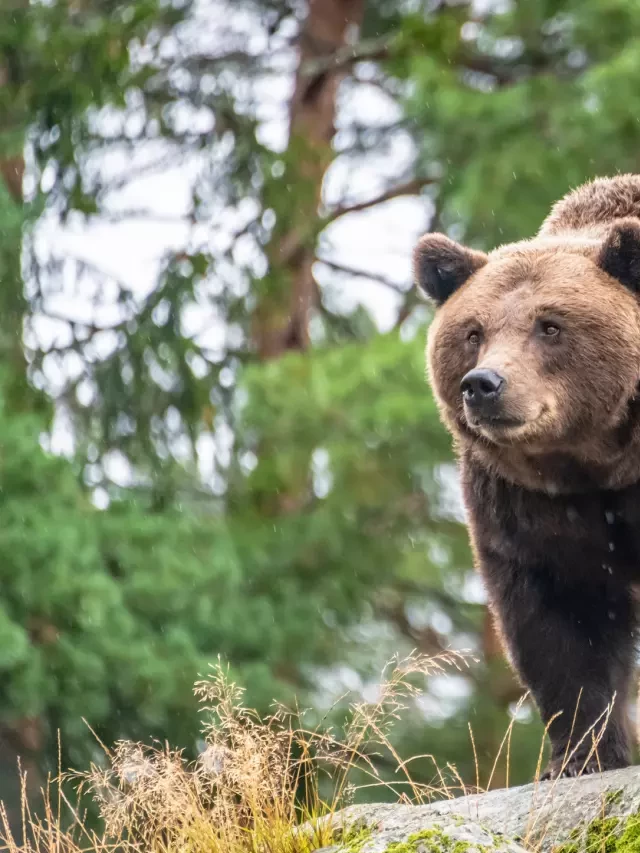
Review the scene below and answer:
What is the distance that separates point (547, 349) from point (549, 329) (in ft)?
0.22

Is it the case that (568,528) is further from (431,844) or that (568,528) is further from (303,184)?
(303,184)

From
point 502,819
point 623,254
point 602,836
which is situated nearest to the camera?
point 602,836

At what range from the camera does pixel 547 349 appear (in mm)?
4070

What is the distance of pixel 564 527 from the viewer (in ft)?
13.7

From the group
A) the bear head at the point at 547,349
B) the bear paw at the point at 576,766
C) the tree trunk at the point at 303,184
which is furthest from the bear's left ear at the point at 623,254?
the tree trunk at the point at 303,184

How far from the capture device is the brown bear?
4.04 meters

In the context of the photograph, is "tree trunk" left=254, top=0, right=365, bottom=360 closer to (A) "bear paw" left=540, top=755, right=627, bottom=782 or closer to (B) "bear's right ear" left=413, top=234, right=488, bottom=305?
(B) "bear's right ear" left=413, top=234, right=488, bottom=305

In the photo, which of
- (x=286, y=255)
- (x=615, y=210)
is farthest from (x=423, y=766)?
(x=615, y=210)

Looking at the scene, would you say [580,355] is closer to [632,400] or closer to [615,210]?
[632,400]

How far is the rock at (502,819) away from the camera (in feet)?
10.9

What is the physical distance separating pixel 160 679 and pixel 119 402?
10.7ft

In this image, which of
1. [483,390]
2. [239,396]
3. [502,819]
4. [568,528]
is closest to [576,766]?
[502,819]

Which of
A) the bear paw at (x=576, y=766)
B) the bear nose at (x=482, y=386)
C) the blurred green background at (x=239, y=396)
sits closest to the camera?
the bear nose at (x=482, y=386)

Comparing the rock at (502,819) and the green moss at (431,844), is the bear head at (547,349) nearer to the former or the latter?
the rock at (502,819)
